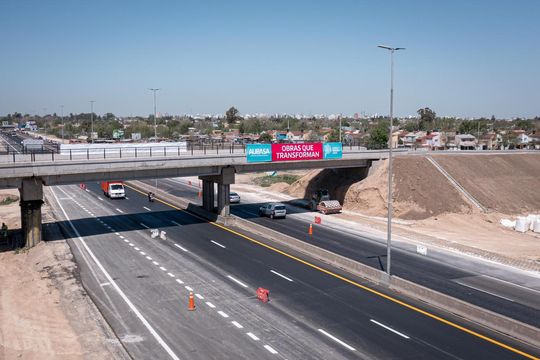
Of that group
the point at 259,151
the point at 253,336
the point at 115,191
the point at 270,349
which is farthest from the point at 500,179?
the point at 270,349

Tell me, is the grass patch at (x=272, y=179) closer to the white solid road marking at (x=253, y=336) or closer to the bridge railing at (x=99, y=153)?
the bridge railing at (x=99, y=153)

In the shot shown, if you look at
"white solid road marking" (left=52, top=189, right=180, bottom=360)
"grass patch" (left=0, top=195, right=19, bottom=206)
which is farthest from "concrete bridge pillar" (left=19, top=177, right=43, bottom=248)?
"grass patch" (left=0, top=195, right=19, bottom=206)

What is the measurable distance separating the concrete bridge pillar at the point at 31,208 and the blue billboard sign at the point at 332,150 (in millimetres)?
27371

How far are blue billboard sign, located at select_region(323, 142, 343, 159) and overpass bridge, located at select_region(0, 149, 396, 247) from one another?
1287 millimetres

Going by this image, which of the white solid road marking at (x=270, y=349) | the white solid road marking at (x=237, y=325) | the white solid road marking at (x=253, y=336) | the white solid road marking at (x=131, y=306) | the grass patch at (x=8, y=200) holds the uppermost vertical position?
the white solid road marking at (x=270, y=349)

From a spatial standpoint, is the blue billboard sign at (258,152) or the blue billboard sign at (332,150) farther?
the blue billboard sign at (332,150)

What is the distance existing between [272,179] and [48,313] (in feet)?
207

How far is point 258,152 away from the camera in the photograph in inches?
1864

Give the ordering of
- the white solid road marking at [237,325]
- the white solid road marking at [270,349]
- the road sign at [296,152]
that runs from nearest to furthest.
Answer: the white solid road marking at [270,349] < the white solid road marking at [237,325] < the road sign at [296,152]

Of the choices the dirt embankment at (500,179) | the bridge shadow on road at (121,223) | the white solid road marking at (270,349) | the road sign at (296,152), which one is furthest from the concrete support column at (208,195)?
the white solid road marking at (270,349)

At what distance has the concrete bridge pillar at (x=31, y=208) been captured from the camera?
3653 centimetres

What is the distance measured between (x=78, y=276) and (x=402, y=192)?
3587 centimetres

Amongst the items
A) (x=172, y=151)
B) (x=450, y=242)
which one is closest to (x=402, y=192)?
(x=450, y=242)

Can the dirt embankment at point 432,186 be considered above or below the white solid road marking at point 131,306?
above
